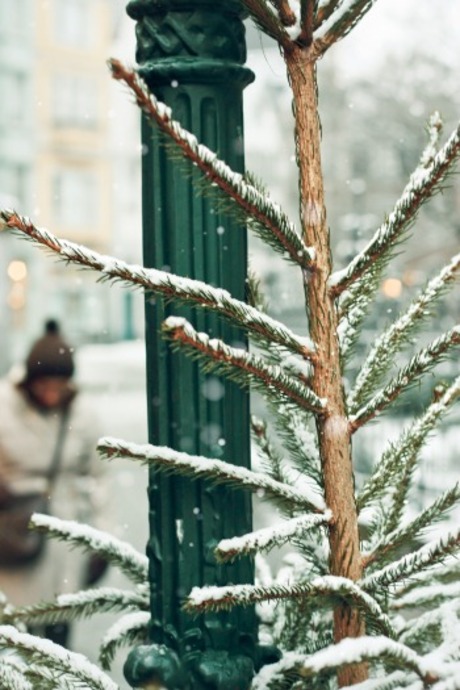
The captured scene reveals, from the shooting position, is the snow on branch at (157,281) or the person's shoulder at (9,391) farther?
the person's shoulder at (9,391)

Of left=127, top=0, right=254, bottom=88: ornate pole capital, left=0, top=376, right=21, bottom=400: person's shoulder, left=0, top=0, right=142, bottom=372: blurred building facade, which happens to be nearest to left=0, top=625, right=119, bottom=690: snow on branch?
left=127, top=0, right=254, bottom=88: ornate pole capital

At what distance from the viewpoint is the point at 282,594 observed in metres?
1.26

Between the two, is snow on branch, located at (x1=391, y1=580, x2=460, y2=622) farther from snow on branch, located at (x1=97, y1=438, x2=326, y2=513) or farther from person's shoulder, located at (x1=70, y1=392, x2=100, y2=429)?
person's shoulder, located at (x1=70, y1=392, x2=100, y2=429)

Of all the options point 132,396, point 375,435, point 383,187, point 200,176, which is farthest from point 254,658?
point 383,187

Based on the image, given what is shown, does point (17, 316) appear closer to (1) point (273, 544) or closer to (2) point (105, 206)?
(2) point (105, 206)

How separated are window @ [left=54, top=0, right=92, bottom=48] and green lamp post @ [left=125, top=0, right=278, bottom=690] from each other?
34.5 m

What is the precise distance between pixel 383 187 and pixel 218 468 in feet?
106

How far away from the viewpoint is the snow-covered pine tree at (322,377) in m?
1.22

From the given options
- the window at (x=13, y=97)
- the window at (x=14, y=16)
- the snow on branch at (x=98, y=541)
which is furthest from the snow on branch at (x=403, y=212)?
the window at (x=13, y=97)

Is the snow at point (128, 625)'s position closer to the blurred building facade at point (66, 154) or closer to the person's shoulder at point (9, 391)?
the person's shoulder at point (9, 391)

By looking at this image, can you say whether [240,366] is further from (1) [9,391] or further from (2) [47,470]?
(1) [9,391]

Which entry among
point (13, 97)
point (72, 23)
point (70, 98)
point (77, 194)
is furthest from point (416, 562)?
point (72, 23)

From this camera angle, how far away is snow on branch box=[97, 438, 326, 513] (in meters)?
1.33

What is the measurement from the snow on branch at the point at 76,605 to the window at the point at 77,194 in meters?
34.4
